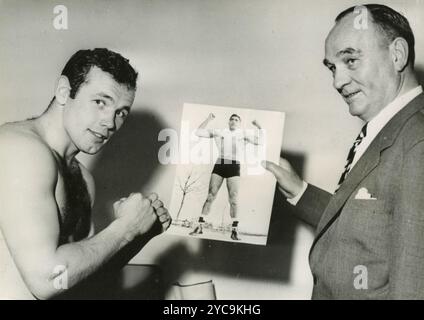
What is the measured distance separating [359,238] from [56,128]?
2.94 feet

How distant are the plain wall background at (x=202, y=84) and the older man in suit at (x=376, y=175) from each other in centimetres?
12

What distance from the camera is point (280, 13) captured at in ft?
5.63

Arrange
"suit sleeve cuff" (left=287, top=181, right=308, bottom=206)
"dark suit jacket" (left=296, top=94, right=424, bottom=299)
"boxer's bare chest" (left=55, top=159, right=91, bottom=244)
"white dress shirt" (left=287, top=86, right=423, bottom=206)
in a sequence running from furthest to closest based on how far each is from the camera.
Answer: "suit sleeve cuff" (left=287, top=181, right=308, bottom=206), "boxer's bare chest" (left=55, top=159, right=91, bottom=244), "white dress shirt" (left=287, top=86, right=423, bottom=206), "dark suit jacket" (left=296, top=94, right=424, bottom=299)

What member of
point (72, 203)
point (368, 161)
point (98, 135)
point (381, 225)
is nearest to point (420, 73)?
point (368, 161)

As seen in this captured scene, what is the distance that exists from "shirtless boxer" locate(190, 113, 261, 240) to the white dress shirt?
30 cm

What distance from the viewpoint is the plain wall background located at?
1.72m

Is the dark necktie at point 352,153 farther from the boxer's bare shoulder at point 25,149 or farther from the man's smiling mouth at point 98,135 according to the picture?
the boxer's bare shoulder at point 25,149

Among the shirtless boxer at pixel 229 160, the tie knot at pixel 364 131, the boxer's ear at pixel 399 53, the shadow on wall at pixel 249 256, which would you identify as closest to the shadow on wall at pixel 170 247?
the shadow on wall at pixel 249 256

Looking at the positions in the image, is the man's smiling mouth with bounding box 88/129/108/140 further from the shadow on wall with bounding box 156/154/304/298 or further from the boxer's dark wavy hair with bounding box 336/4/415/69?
the boxer's dark wavy hair with bounding box 336/4/415/69

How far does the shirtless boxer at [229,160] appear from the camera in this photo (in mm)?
1656

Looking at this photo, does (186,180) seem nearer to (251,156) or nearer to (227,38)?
(251,156)

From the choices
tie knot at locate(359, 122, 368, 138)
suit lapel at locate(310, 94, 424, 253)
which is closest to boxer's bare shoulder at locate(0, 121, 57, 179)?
suit lapel at locate(310, 94, 424, 253)

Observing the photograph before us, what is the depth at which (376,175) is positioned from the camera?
1385 millimetres

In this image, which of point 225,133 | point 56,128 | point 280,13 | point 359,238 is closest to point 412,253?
point 359,238
